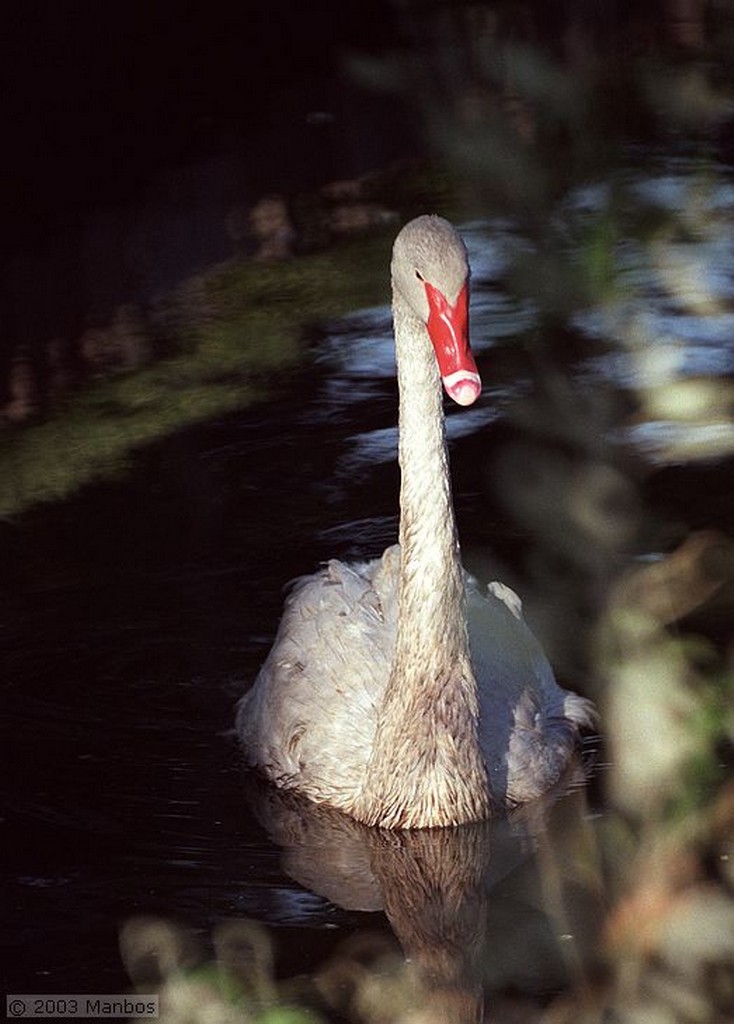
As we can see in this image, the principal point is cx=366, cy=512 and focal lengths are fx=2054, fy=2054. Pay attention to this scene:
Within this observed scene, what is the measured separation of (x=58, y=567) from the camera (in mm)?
7289

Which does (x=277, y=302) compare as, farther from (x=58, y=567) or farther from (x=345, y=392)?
(x=58, y=567)

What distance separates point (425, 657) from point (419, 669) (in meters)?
0.04

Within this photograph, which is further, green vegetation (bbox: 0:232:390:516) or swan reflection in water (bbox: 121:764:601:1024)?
green vegetation (bbox: 0:232:390:516)

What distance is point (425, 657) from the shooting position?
5262 millimetres

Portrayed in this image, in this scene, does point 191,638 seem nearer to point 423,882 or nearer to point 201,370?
point 423,882

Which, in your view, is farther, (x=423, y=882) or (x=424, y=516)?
(x=423, y=882)

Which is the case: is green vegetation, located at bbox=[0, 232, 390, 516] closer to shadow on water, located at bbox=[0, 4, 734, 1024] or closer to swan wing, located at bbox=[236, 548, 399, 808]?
shadow on water, located at bbox=[0, 4, 734, 1024]

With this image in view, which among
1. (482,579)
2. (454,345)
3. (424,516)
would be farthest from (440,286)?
(482,579)

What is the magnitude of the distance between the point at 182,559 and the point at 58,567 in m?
0.44

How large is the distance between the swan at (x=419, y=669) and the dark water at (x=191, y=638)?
193 millimetres

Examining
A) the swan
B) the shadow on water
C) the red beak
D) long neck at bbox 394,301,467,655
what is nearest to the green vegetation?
the shadow on water

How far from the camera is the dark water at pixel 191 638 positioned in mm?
5047

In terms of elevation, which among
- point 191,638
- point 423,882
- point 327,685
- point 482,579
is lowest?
point 482,579

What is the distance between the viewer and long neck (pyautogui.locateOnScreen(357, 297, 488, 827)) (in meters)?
5.05
